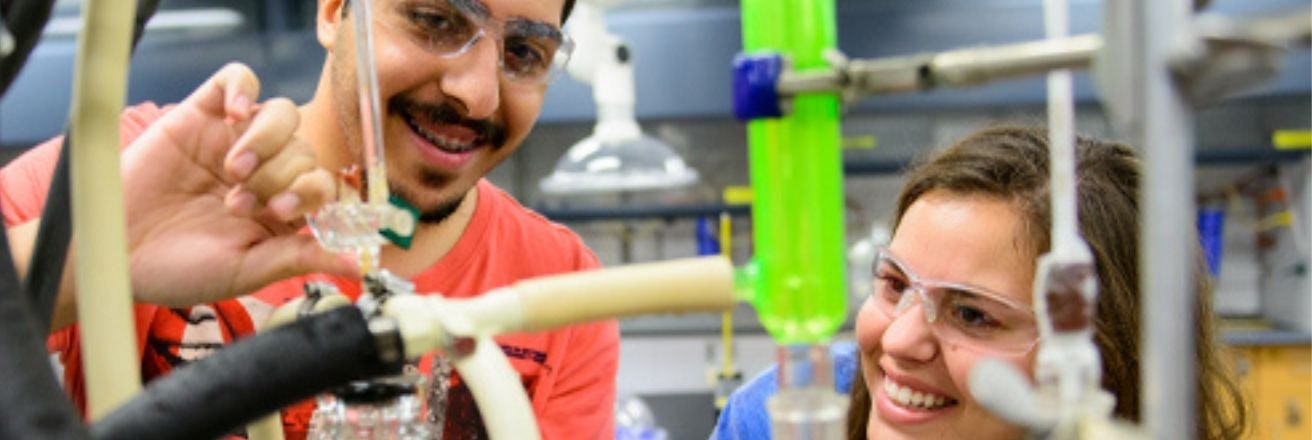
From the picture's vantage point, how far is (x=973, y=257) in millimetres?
1276

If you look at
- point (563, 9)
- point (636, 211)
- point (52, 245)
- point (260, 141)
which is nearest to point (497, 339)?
point (563, 9)

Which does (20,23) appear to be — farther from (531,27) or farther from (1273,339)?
(1273,339)

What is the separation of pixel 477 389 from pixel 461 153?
0.73 m

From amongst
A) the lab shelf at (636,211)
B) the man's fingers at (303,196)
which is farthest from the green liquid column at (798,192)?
the lab shelf at (636,211)

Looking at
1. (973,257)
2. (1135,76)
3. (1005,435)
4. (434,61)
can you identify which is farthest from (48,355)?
(1005,435)

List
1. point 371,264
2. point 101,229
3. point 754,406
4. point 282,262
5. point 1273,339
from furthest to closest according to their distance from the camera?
1. point 1273,339
2. point 754,406
3. point 282,262
4. point 371,264
5. point 101,229

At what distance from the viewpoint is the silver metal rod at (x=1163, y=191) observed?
0.50m

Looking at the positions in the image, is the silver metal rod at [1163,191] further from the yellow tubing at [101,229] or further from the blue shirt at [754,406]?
the blue shirt at [754,406]

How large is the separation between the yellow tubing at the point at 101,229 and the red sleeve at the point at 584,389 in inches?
42.3

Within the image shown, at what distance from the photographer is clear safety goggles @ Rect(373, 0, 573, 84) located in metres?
1.29

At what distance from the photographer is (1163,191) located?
0.50m

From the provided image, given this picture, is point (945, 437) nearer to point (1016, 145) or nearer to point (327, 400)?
point (1016, 145)

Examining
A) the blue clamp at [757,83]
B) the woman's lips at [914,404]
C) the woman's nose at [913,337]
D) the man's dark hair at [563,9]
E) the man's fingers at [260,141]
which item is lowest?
the woman's lips at [914,404]

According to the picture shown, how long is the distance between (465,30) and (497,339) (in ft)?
1.23
